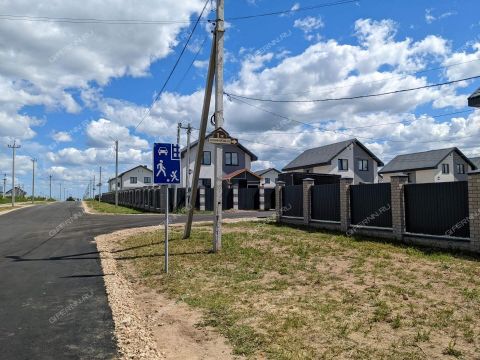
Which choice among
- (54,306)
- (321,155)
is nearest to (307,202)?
(54,306)

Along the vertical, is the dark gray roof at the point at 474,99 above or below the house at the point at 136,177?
below

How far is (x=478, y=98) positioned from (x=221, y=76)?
679 centimetres

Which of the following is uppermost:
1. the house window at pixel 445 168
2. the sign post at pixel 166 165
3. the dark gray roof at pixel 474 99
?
the house window at pixel 445 168

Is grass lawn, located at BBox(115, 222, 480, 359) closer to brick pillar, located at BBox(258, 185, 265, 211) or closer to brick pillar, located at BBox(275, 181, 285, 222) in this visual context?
brick pillar, located at BBox(275, 181, 285, 222)

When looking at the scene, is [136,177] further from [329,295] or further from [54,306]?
Result: [329,295]

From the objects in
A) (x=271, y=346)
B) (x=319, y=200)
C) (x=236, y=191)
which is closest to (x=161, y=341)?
(x=271, y=346)

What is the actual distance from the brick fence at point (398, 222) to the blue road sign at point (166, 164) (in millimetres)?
6933

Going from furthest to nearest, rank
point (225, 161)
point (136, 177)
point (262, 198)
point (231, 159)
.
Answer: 1. point (136, 177)
2. point (231, 159)
3. point (225, 161)
4. point (262, 198)

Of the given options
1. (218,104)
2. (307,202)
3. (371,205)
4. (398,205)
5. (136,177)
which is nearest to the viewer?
(218,104)

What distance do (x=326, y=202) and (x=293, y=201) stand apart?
116 inches

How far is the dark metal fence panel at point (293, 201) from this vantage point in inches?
749

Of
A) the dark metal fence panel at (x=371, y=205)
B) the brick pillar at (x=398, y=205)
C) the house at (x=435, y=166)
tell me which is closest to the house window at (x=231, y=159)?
the house at (x=435, y=166)

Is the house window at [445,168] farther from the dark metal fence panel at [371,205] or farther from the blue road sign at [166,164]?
the blue road sign at [166,164]

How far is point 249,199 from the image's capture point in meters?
35.2
